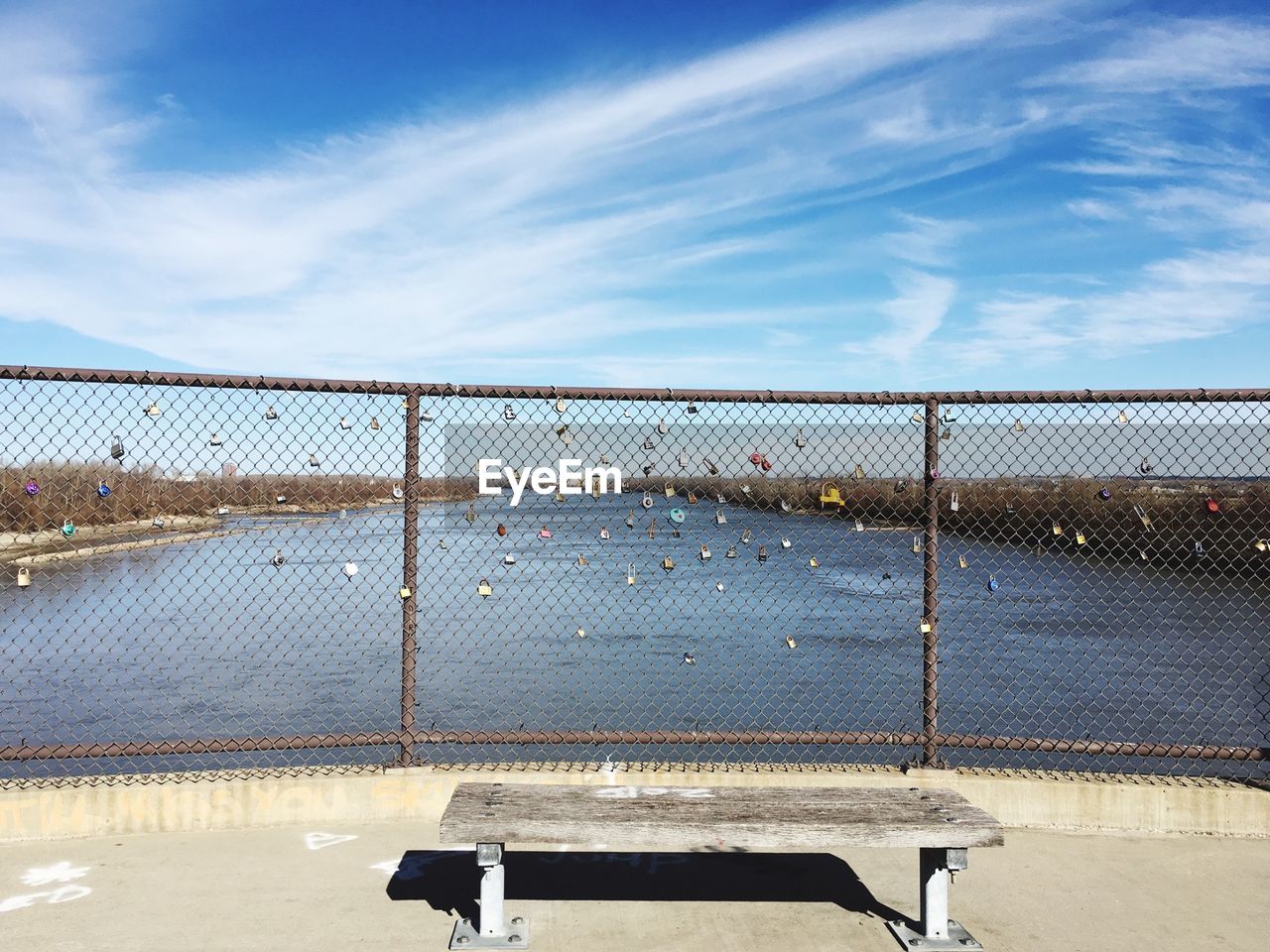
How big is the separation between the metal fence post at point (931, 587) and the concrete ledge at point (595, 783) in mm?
187

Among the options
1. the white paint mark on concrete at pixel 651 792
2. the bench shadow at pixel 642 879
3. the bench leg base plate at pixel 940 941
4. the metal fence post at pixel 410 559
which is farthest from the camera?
the metal fence post at pixel 410 559

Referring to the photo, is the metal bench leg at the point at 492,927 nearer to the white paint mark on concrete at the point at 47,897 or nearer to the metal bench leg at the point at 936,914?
the metal bench leg at the point at 936,914

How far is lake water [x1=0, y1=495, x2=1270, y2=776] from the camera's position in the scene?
11672 mm

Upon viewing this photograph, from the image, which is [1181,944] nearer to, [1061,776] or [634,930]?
[1061,776]

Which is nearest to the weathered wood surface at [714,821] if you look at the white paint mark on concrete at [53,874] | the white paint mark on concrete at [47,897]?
the white paint mark on concrete at [47,897]

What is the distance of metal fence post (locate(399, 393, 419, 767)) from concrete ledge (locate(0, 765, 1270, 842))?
0.19 meters

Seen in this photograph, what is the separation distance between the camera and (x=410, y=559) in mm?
4652

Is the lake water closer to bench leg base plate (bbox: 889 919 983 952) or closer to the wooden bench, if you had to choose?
the wooden bench

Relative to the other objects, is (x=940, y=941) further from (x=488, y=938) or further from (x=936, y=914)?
(x=488, y=938)

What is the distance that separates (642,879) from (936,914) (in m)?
1.18

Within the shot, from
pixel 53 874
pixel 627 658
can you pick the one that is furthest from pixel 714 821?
pixel 627 658

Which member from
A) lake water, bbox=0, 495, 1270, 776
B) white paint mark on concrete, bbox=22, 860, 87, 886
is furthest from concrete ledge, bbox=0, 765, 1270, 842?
lake water, bbox=0, 495, 1270, 776

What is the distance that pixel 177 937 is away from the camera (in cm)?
→ 345

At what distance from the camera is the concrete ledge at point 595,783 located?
4.49 m
